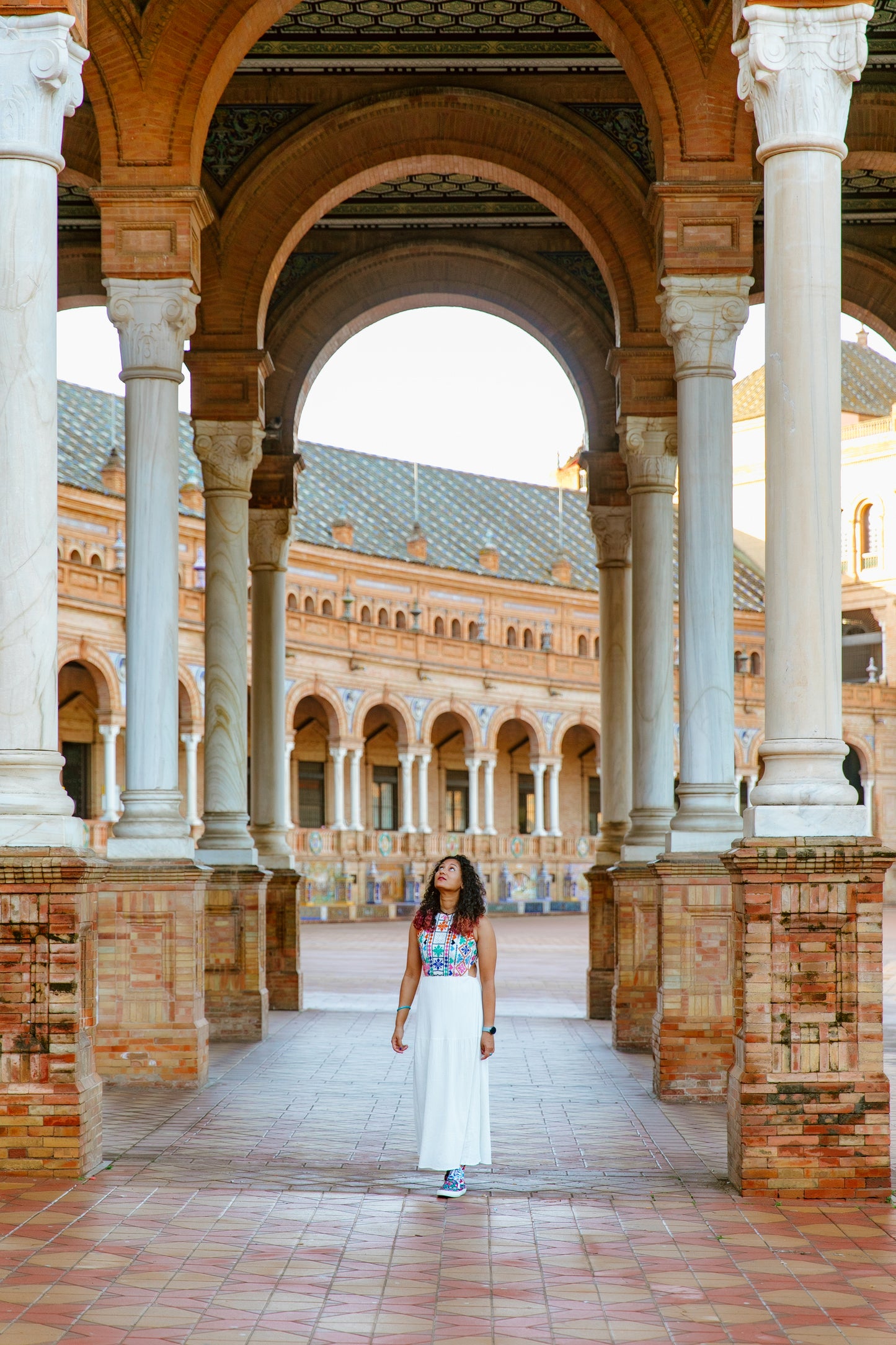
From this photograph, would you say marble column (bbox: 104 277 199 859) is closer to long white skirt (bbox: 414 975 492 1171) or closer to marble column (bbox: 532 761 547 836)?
long white skirt (bbox: 414 975 492 1171)

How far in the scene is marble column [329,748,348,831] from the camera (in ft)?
142

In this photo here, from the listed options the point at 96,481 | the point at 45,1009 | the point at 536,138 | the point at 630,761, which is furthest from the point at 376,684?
the point at 45,1009

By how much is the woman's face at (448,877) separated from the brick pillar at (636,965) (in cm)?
529

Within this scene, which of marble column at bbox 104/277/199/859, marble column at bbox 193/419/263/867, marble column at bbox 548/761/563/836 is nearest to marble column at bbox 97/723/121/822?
marble column at bbox 548/761/563/836

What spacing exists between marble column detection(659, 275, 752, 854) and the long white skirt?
3.29 m

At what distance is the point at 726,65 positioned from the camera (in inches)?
372

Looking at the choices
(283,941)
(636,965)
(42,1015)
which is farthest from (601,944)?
(42,1015)

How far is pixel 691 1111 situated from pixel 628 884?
3.46 meters

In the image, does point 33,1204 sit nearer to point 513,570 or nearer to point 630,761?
point 630,761

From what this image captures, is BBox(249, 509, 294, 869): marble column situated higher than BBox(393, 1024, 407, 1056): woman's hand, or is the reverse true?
BBox(249, 509, 294, 869): marble column

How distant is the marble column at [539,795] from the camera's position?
158ft

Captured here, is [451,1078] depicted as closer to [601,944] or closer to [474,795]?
[601,944]

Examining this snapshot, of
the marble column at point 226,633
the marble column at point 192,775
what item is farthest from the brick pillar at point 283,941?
the marble column at point 192,775

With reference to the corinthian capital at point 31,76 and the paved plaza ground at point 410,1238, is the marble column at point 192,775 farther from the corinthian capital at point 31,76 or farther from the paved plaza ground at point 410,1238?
the corinthian capital at point 31,76
